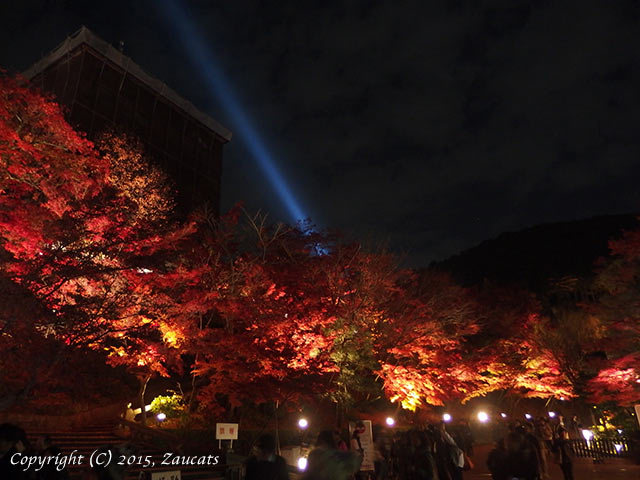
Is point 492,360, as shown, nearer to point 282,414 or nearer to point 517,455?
point 282,414

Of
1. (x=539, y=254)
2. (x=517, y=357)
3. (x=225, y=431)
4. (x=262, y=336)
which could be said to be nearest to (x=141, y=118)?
(x=262, y=336)

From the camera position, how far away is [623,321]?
17.6m

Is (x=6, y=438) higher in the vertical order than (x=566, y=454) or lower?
higher

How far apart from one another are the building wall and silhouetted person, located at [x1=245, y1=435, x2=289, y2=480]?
2220 cm

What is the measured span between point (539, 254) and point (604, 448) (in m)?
40.2

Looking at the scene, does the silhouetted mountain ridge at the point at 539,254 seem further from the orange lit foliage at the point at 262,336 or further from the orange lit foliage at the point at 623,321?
the orange lit foliage at the point at 262,336

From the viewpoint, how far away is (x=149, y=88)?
87.1 feet

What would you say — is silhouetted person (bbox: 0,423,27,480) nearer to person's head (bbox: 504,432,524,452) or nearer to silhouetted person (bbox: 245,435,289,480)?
silhouetted person (bbox: 245,435,289,480)

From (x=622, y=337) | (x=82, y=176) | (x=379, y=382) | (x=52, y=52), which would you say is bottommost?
(x=379, y=382)

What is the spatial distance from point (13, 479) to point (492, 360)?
23.2m

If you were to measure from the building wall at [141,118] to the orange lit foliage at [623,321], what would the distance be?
23.4 metres

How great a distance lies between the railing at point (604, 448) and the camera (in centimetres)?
1644

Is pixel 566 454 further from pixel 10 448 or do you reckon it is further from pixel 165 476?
pixel 10 448

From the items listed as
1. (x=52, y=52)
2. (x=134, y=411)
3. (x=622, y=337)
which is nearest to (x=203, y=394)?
(x=134, y=411)
